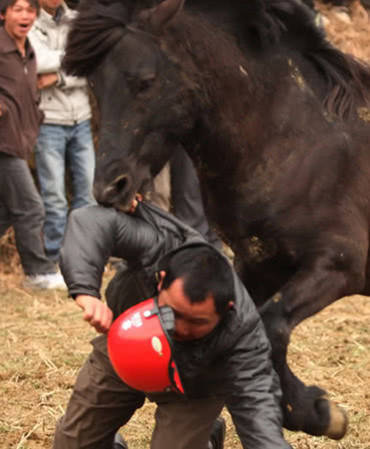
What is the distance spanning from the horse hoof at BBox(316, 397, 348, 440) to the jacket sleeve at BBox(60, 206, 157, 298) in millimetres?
1041

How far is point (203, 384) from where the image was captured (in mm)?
3291

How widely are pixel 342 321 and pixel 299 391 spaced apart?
289 centimetres

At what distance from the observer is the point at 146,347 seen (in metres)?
2.92

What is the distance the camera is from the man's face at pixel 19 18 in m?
7.03

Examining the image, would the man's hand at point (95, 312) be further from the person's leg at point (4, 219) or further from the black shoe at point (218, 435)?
the person's leg at point (4, 219)

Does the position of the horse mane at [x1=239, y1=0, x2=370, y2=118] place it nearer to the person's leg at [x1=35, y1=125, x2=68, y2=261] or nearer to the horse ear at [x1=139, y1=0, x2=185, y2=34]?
the horse ear at [x1=139, y1=0, x2=185, y2=34]

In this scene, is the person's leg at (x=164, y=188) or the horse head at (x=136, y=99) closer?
the horse head at (x=136, y=99)

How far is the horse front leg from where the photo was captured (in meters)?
3.66

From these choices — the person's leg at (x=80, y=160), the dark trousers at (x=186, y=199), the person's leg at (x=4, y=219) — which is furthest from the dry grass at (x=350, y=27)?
the person's leg at (x=4, y=219)

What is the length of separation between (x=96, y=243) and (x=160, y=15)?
1.08m

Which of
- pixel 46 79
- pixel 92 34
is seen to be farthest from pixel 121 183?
pixel 46 79

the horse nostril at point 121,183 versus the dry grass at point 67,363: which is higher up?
the horse nostril at point 121,183

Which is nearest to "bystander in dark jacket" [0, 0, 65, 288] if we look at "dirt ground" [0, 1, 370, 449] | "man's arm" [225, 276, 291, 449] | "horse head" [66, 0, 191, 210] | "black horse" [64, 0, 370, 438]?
"dirt ground" [0, 1, 370, 449]

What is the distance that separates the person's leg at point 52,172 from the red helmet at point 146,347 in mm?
4785
